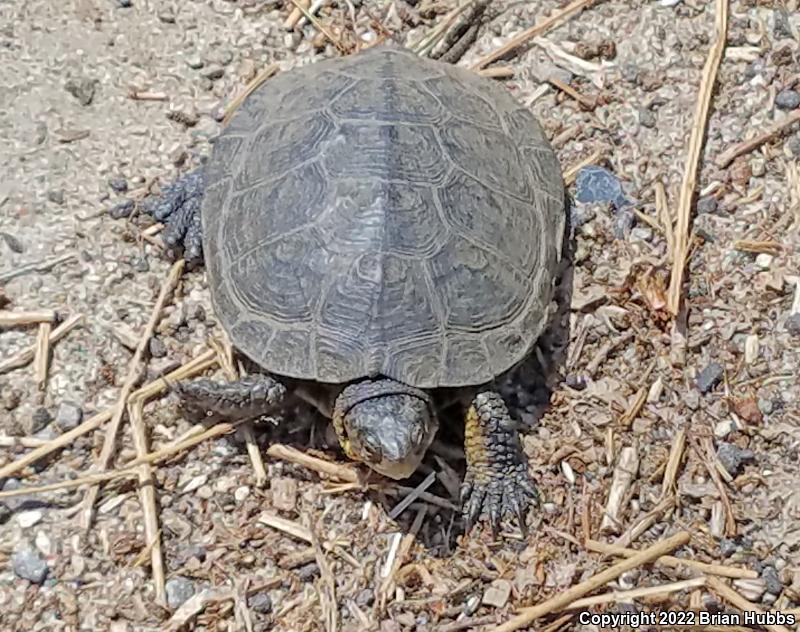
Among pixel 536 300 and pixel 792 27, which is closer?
pixel 536 300

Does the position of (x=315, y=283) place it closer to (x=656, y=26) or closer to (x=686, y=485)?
(x=686, y=485)

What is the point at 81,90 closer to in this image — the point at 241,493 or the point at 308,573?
the point at 241,493

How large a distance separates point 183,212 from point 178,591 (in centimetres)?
117

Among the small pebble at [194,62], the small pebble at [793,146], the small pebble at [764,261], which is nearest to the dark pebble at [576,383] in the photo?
the small pebble at [764,261]

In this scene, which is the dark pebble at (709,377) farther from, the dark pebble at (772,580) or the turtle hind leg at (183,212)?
the turtle hind leg at (183,212)

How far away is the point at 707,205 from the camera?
329 centimetres

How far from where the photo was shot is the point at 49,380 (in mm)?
2969

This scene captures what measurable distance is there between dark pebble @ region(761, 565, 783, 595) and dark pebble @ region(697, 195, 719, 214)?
3.80ft

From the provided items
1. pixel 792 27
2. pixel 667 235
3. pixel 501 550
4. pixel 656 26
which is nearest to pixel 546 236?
pixel 667 235

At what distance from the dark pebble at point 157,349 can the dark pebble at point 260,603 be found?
789 mm

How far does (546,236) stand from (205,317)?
107 centimetres

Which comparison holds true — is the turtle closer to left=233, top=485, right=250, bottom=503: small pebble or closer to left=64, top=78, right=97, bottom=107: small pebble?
left=233, top=485, right=250, bottom=503: small pebble

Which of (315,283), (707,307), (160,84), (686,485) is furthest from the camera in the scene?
(160,84)

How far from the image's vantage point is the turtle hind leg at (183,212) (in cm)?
316
